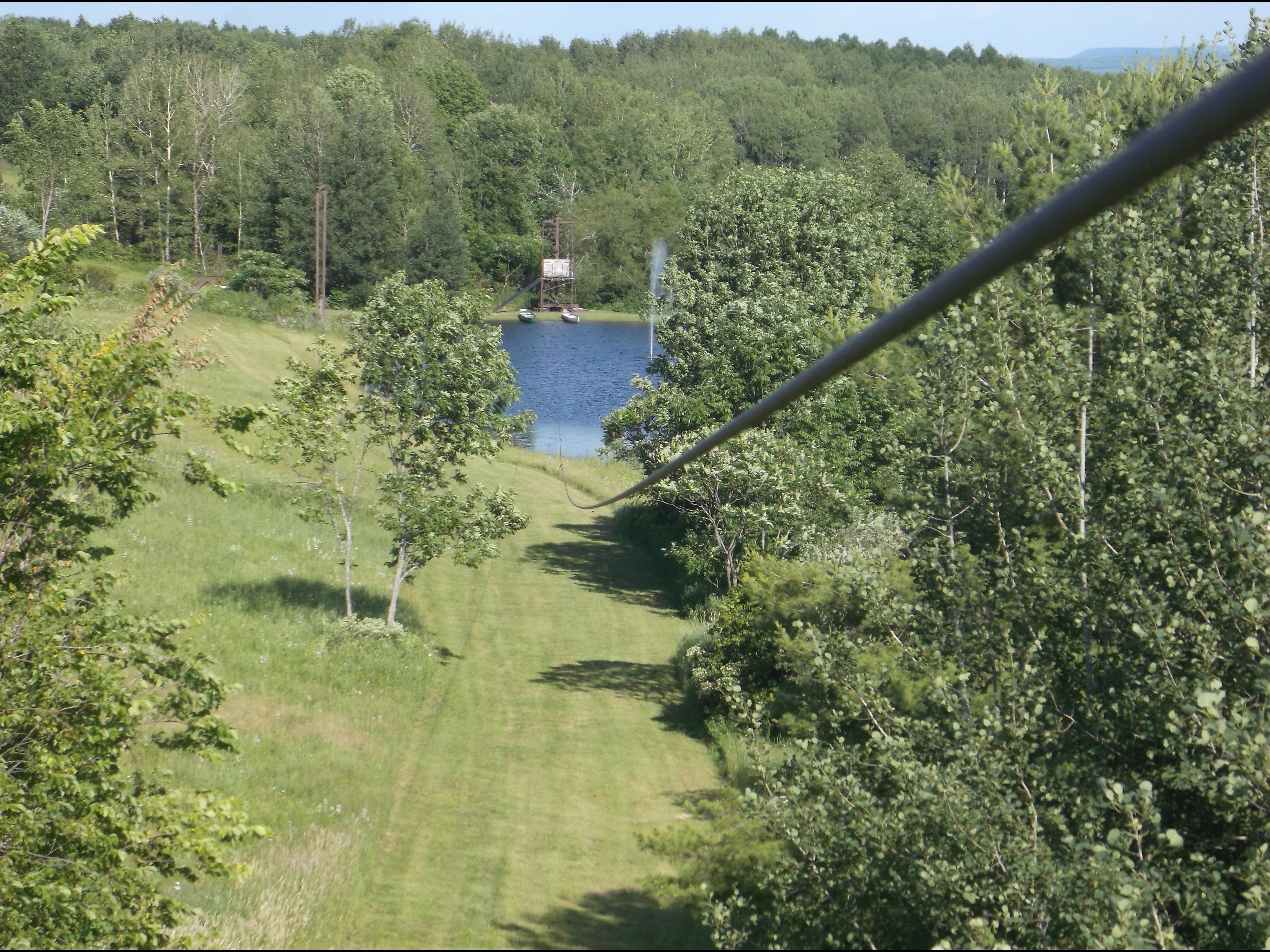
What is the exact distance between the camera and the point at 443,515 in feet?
63.7

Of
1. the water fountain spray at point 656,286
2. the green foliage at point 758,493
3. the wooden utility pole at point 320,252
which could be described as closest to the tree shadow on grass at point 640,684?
the green foliage at point 758,493

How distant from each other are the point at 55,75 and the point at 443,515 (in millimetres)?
70111

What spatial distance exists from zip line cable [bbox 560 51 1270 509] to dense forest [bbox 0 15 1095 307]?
40007 mm

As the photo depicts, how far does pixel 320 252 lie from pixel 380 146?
11.9 meters

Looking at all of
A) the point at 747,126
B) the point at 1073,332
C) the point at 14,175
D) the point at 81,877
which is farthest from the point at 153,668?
the point at 747,126

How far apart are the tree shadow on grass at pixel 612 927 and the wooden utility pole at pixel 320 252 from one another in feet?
158

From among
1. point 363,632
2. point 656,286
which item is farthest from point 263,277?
point 363,632

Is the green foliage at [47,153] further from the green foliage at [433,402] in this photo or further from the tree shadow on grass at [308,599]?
the green foliage at [433,402]

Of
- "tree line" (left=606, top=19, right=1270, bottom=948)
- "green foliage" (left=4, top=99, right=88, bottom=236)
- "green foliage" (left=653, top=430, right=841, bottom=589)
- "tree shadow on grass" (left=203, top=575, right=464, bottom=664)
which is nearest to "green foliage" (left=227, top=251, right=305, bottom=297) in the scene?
"green foliage" (left=4, top=99, right=88, bottom=236)

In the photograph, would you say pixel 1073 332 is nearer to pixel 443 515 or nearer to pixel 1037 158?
pixel 1037 158

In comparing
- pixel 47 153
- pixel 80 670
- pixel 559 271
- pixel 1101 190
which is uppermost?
pixel 47 153

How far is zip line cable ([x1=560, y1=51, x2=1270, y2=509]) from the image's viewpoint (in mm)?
685

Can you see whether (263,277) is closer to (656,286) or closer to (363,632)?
(656,286)

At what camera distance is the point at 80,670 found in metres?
7.22
